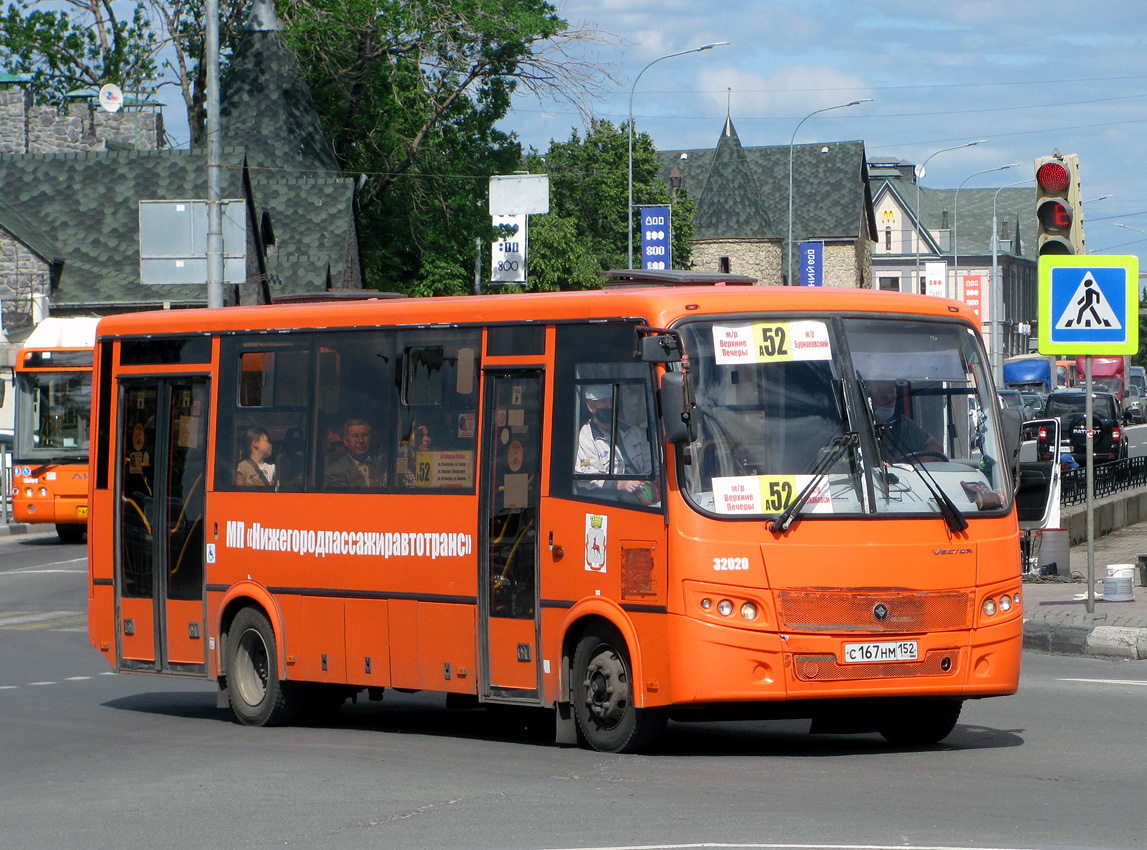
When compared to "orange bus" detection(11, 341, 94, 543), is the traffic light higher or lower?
higher

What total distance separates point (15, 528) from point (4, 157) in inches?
932

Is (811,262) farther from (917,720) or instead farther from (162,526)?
(917,720)

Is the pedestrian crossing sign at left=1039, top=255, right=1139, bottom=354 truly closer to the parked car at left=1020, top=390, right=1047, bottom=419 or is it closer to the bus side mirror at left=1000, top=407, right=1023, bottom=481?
the bus side mirror at left=1000, top=407, right=1023, bottom=481

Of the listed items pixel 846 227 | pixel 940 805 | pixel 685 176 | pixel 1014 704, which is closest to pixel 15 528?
pixel 1014 704

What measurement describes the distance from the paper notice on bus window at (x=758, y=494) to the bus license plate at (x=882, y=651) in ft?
2.33

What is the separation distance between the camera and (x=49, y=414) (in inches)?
1289

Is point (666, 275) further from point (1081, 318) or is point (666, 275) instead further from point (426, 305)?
point (1081, 318)

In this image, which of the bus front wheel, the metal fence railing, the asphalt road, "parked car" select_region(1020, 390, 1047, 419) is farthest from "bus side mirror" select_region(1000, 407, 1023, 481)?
"parked car" select_region(1020, 390, 1047, 419)

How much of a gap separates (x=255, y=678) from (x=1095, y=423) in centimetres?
3766

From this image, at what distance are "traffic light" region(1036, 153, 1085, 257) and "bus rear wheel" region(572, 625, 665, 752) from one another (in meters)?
6.10

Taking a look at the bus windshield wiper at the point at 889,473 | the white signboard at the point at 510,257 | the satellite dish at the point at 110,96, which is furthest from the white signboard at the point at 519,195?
the satellite dish at the point at 110,96

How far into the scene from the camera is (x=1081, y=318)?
54.8 ft

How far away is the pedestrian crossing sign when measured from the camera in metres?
16.6

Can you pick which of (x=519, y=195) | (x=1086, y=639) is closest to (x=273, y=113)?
(x=519, y=195)
